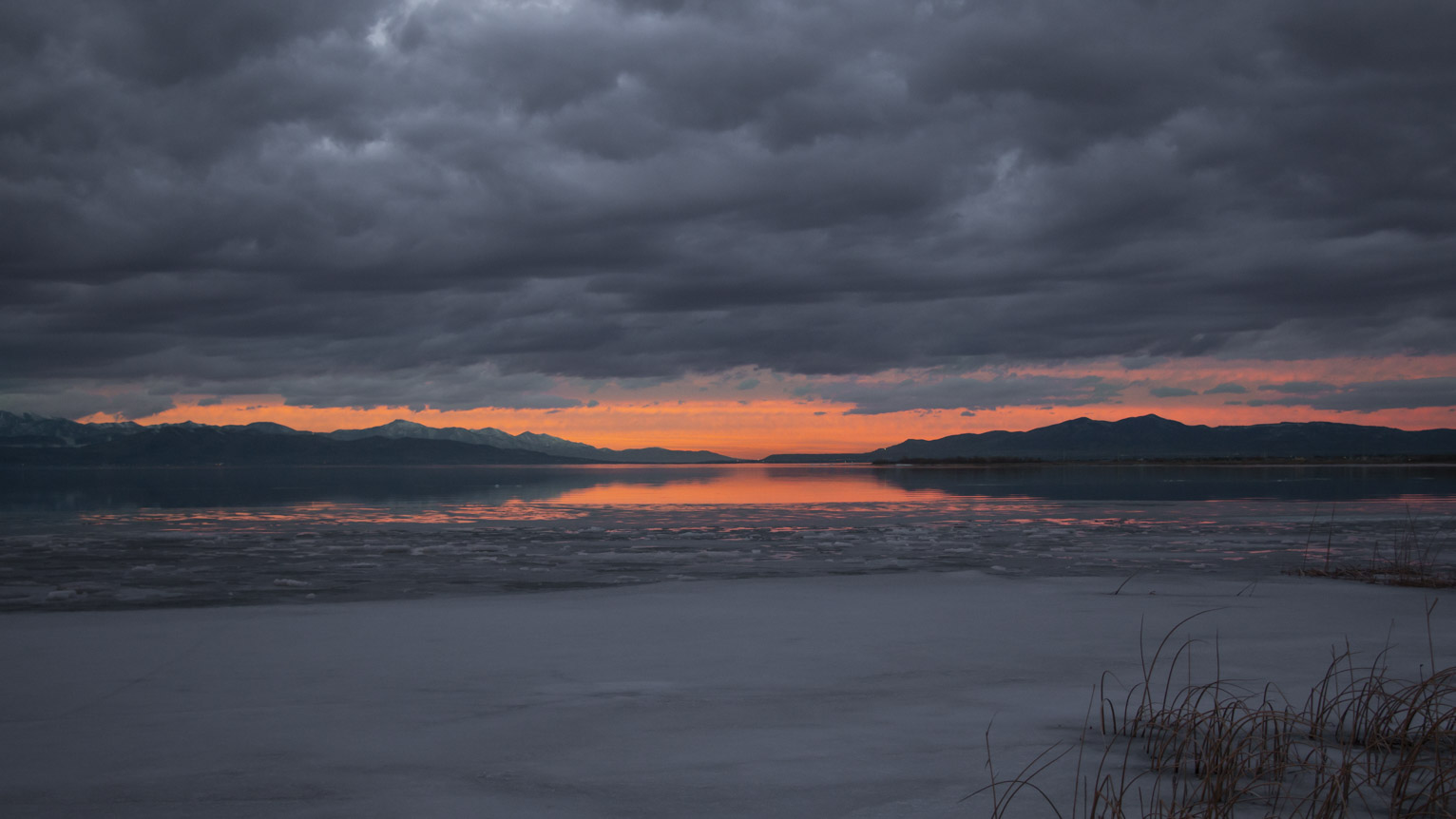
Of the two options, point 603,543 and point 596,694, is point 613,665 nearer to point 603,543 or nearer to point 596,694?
point 596,694

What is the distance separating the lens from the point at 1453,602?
36.2 feet

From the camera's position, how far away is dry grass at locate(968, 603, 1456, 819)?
3727mm

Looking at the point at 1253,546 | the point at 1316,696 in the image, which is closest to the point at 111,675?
the point at 1316,696

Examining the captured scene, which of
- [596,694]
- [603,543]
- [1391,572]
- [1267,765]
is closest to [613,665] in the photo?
[596,694]

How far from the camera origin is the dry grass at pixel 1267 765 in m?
3.73

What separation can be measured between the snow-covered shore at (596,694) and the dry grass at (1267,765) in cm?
41

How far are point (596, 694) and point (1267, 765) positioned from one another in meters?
4.15

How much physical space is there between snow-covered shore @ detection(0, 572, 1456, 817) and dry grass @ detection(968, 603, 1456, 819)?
0.41m

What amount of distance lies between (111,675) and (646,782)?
17.0ft

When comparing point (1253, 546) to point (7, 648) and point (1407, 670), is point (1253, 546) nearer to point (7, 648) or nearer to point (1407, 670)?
point (1407, 670)

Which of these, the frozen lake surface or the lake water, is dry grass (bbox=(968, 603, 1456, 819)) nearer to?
the frozen lake surface

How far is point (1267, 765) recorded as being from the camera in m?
4.47

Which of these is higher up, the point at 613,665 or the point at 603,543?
the point at 613,665

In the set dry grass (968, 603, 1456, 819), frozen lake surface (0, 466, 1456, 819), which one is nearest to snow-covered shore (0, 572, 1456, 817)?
frozen lake surface (0, 466, 1456, 819)
